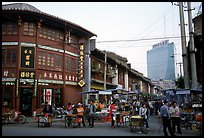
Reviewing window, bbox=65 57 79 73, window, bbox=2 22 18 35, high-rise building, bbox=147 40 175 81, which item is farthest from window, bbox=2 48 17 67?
high-rise building, bbox=147 40 175 81

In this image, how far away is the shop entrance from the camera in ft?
83.4

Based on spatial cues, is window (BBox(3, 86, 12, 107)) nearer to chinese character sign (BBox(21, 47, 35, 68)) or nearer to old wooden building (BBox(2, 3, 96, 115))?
old wooden building (BBox(2, 3, 96, 115))

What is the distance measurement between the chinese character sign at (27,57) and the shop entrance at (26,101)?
246 cm

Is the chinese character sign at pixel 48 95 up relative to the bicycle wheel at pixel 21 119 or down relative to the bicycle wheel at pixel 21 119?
up

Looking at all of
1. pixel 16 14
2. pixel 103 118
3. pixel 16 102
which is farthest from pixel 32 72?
pixel 103 118

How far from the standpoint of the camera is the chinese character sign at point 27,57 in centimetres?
2555

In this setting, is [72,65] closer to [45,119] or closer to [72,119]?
[45,119]

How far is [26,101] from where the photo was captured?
84.0 ft

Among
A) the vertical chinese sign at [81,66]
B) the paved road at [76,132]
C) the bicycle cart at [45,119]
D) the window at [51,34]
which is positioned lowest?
the paved road at [76,132]

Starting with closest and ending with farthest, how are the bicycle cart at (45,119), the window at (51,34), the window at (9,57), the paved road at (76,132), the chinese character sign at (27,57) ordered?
1. the paved road at (76,132)
2. the bicycle cart at (45,119)
3. the window at (9,57)
4. the chinese character sign at (27,57)
5. the window at (51,34)

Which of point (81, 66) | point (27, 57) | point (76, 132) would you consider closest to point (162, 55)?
point (81, 66)

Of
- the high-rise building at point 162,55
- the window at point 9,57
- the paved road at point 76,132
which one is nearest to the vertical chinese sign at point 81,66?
the window at point 9,57

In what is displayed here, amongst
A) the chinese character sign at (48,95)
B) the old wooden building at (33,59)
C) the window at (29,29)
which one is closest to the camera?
the old wooden building at (33,59)

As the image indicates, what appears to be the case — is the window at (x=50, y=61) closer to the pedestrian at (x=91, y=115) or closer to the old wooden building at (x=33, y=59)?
the old wooden building at (x=33, y=59)
